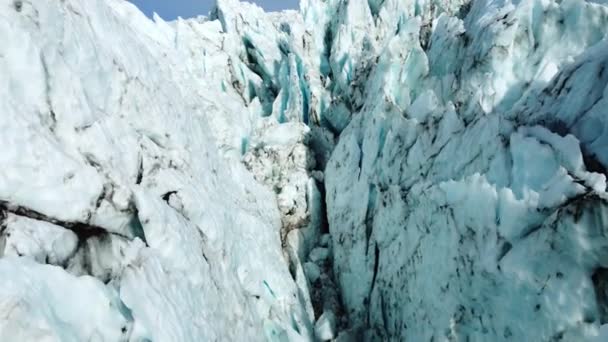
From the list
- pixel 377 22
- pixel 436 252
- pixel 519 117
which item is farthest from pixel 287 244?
pixel 377 22

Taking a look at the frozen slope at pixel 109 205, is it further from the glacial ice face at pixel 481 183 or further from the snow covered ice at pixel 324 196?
the glacial ice face at pixel 481 183

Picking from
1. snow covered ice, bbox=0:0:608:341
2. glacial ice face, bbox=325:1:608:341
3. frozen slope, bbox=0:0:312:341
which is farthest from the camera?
glacial ice face, bbox=325:1:608:341

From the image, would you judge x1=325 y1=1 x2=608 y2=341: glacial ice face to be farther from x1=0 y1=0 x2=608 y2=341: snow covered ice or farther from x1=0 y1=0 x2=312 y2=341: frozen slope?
x1=0 y1=0 x2=312 y2=341: frozen slope


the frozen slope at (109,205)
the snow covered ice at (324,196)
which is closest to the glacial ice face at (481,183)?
the snow covered ice at (324,196)

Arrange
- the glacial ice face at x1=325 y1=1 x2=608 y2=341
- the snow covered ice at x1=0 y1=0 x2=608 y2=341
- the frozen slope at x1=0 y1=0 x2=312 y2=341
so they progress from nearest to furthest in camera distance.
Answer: the frozen slope at x1=0 y1=0 x2=312 y2=341 → the snow covered ice at x1=0 y1=0 x2=608 y2=341 → the glacial ice face at x1=325 y1=1 x2=608 y2=341

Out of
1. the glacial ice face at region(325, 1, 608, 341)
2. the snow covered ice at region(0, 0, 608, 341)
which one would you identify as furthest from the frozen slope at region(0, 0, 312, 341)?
the glacial ice face at region(325, 1, 608, 341)

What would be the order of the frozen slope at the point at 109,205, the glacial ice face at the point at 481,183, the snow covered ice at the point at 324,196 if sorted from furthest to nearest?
the glacial ice face at the point at 481,183, the snow covered ice at the point at 324,196, the frozen slope at the point at 109,205

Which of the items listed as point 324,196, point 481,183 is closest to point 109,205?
point 481,183

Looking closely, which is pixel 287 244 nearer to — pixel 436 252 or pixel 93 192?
pixel 436 252

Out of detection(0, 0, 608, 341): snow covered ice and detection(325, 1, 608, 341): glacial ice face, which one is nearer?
detection(0, 0, 608, 341): snow covered ice
